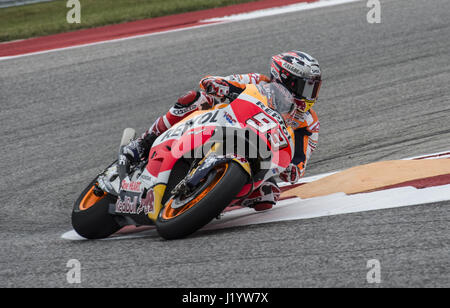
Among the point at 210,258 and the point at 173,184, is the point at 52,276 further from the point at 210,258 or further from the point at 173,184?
the point at 173,184

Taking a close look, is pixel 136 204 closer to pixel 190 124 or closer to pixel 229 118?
pixel 190 124

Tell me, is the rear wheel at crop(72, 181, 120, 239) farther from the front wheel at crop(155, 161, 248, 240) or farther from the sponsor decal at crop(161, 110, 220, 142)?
the front wheel at crop(155, 161, 248, 240)

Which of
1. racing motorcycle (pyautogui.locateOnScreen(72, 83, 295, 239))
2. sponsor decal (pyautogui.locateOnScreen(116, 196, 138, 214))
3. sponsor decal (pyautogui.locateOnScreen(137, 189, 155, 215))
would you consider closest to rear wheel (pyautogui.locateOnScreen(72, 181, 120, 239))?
racing motorcycle (pyautogui.locateOnScreen(72, 83, 295, 239))

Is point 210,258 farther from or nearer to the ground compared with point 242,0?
nearer to the ground

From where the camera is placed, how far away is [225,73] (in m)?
9.76

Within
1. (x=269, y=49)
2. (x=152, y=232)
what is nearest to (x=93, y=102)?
(x=269, y=49)

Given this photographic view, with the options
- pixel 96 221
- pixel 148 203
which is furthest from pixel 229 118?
pixel 96 221

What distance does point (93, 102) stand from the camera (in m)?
9.31

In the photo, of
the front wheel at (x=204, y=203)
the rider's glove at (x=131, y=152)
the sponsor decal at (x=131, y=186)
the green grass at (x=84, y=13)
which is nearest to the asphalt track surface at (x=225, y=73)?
the front wheel at (x=204, y=203)

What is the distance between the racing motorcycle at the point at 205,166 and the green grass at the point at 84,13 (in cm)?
865

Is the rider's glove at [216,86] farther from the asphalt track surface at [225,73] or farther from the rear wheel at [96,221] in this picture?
the rear wheel at [96,221]

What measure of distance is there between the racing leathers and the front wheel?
70 cm

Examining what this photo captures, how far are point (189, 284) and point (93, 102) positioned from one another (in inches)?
248

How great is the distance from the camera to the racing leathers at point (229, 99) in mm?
4855
